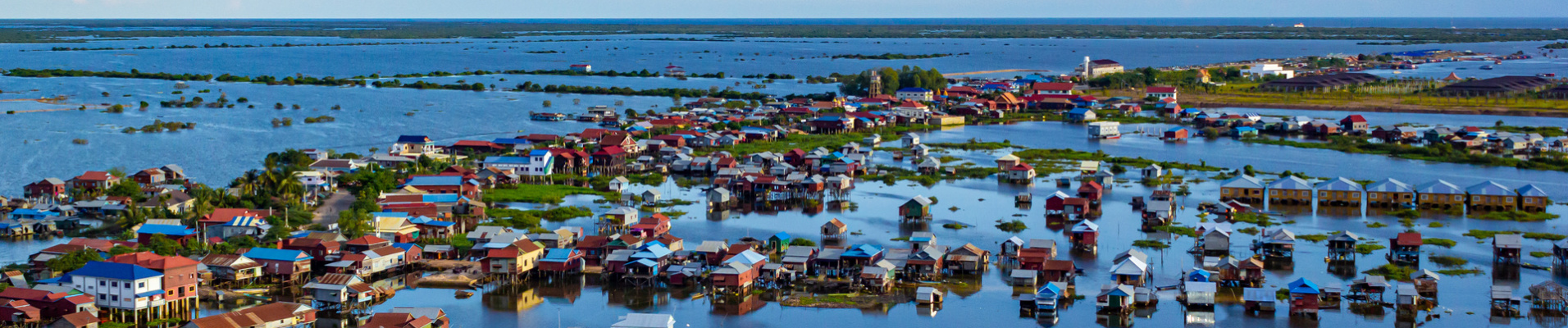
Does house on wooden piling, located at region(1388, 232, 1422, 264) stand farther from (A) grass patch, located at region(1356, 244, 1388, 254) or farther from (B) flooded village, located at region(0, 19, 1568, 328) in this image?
(A) grass patch, located at region(1356, 244, 1388, 254)

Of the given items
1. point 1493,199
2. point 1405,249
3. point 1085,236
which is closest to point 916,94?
point 1493,199

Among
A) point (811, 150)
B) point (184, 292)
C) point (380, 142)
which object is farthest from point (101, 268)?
point (380, 142)

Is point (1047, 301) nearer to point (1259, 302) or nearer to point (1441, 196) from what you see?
point (1259, 302)

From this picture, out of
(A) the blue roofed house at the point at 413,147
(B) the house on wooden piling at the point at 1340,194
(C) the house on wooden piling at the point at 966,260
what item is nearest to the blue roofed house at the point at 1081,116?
(B) the house on wooden piling at the point at 1340,194

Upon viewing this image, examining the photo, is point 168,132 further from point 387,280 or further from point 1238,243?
point 1238,243

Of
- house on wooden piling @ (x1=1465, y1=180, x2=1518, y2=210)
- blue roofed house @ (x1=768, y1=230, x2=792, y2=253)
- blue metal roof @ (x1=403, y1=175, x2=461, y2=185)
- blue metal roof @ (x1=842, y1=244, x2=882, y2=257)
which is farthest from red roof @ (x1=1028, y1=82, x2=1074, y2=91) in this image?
blue metal roof @ (x1=842, y1=244, x2=882, y2=257)

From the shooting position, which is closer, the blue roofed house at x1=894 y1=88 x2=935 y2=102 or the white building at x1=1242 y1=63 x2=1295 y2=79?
the blue roofed house at x1=894 y1=88 x2=935 y2=102
